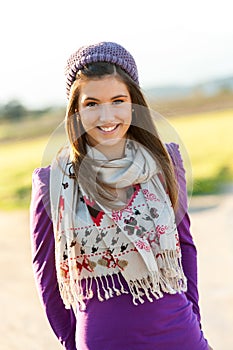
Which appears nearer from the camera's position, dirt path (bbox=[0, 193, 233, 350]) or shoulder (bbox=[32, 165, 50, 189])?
shoulder (bbox=[32, 165, 50, 189])

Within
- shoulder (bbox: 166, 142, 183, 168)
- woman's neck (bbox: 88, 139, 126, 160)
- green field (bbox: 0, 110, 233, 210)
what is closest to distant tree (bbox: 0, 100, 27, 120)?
green field (bbox: 0, 110, 233, 210)

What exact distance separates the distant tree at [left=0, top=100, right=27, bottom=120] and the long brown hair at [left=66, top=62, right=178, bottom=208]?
21.8 ft

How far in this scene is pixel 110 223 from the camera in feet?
5.06

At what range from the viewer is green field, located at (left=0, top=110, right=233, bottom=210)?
23.7 feet

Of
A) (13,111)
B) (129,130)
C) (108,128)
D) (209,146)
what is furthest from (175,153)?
(13,111)

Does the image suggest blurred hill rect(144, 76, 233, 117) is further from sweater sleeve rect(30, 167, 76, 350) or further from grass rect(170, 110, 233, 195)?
sweater sleeve rect(30, 167, 76, 350)

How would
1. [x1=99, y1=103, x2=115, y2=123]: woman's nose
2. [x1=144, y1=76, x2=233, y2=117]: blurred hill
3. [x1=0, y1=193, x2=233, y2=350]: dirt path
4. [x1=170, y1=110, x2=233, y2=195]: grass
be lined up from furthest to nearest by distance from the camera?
[x1=144, y1=76, x2=233, y2=117]: blurred hill → [x1=170, y1=110, x2=233, y2=195]: grass → [x1=0, y1=193, x2=233, y2=350]: dirt path → [x1=99, y1=103, x2=115, y2=123]: woman's nose

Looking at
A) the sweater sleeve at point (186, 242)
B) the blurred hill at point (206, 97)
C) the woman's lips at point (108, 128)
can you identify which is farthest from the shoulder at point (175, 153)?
the blurred hill at point (206, 97)

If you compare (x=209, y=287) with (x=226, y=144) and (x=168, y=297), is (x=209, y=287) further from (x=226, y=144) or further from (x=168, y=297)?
(x=226, y=144)

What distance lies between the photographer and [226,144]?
7965 millimetres

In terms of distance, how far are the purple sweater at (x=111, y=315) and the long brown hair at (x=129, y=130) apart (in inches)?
3.1

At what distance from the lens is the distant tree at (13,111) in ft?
27.0

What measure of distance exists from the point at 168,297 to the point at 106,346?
18 centimetres

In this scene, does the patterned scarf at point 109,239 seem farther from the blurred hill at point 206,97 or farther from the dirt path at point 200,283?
the blurred hill at point 206,97
